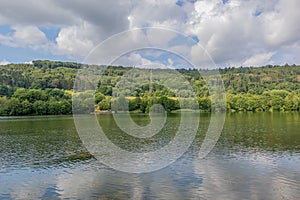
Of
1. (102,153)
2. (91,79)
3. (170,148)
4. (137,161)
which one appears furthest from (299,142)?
(91,79)

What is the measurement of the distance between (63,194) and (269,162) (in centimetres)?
1649

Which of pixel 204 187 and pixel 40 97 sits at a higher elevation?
pixel 40 97

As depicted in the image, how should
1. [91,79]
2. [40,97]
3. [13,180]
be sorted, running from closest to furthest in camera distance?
[13,180] → [91,79] → [40,97]

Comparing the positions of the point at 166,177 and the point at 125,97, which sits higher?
the point at 125,97

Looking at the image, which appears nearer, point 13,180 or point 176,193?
point 176,193

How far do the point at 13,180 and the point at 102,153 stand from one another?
1116 centimetres

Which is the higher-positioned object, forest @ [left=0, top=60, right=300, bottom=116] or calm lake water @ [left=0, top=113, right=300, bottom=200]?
forest @ [left=0, top=60, right=300, bottom=116]

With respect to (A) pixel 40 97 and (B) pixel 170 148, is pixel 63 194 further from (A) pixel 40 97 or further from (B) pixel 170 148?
(A) pixel 40 97

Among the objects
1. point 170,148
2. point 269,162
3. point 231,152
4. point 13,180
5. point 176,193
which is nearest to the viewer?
point 176,193

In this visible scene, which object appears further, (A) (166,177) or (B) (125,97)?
(B) (125,97)

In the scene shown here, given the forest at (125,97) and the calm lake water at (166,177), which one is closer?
the calm lake water at (166,177)

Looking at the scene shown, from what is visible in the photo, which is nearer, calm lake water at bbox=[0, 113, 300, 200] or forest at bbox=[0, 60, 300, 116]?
calm lake water at bbox=[0, 113, 300, 200]

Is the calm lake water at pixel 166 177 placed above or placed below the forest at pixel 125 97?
below

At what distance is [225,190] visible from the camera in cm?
1728
